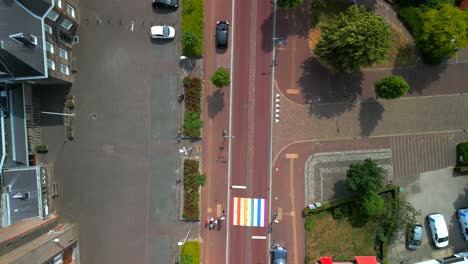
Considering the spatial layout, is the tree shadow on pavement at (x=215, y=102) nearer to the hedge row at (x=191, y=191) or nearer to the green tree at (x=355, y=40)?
the hedge row at (x=191, y=191)

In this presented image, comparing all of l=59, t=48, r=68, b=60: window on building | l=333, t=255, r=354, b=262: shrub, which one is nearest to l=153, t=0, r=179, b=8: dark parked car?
l=59, t=48, r=68, b=60: window on building

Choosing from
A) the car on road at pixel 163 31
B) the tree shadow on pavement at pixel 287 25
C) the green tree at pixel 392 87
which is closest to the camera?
the green tree at pixel 392 87

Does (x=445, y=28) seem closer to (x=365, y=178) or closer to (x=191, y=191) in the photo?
(x=365, y=178)

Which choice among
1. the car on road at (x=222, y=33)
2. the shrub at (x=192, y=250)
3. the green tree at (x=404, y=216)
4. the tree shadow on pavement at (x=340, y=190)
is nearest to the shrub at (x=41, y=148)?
the shrub at (x=192, y=250)

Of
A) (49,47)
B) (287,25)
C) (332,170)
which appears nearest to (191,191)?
(332,170)

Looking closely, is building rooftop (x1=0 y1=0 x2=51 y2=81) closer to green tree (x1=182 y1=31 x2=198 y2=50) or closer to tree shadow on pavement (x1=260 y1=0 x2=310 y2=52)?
green tree (x1=182 y1=31 x2=198 y2=50)

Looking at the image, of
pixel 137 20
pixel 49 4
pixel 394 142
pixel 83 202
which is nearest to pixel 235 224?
pixel 83 202
